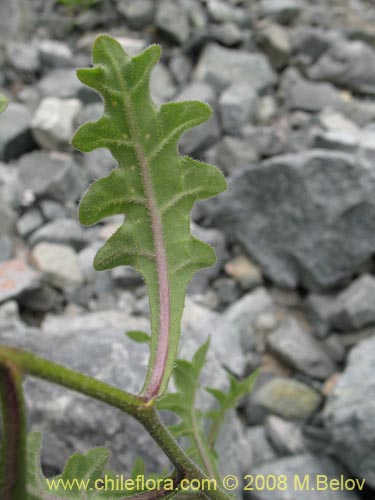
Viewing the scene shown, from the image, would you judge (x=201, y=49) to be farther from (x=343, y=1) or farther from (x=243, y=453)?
(x=243, y=453)

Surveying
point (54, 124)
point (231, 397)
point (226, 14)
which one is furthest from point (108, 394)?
point (226, 14)

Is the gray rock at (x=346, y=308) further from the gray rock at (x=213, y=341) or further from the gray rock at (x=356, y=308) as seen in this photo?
the gray rock at (x=213, y=341)

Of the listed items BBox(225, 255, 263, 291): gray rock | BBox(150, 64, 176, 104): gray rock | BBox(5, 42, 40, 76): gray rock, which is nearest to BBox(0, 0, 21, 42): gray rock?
BBox(5, 42, 40, 76): gray rock

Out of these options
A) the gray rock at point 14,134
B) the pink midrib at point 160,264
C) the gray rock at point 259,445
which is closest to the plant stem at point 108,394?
the pink midrib at point 160,264

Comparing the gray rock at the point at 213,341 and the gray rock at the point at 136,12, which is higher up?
the gray rock at the point at 136,12

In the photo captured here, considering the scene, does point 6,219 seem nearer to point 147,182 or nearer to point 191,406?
point 191,406

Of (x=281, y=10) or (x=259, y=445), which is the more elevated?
(x=281, y=10)

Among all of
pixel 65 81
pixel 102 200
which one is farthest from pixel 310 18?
pixel 102 200
